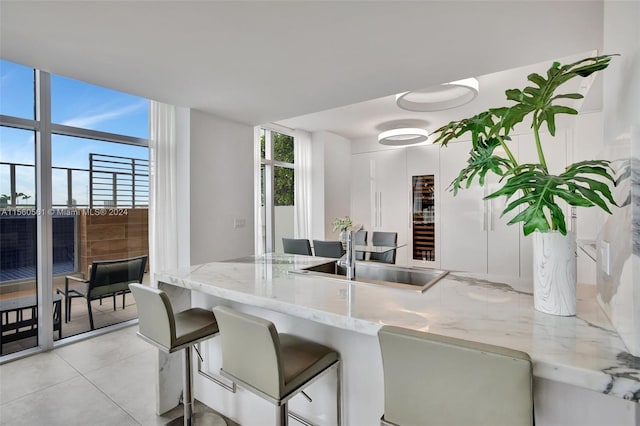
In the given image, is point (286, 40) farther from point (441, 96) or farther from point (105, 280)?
point (105, 280)

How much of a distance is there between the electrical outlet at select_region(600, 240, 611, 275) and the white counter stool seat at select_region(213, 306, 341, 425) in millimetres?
1113

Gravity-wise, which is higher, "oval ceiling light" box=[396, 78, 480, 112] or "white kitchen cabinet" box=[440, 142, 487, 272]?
"oval ceiling light" box=[396, 78, 480, 112]

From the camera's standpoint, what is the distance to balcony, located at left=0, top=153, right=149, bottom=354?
2.84m

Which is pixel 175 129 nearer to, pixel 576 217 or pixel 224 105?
pixel 224 105

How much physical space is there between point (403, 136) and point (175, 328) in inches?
149

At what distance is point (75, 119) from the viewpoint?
3189mm

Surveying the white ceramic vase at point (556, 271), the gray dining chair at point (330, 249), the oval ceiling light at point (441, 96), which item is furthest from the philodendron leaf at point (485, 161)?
the gray dining chair at point (330, 249)

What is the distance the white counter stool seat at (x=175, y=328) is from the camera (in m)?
1.64

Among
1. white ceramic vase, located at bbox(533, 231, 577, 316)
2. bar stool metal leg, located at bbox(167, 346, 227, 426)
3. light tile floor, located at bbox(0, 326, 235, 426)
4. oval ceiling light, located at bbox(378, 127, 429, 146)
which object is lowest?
light tile floor, located at bbox(0, 326, 235, 426)

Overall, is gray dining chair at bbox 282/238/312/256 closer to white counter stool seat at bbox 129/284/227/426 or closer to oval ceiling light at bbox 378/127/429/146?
oval ceiling light at bbox 378/127/429/146

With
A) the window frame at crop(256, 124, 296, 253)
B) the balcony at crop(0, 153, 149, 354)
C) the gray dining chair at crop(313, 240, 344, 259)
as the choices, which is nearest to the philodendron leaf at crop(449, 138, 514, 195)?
the gray dining chair at crop(313, 240, 344, 259)

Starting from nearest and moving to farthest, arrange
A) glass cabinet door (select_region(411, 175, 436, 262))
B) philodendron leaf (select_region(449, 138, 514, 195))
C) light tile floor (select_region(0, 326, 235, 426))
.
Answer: philodendron leaf (select_region(449, 138, 514, 195))
light tile floor (select_region(0, 326, 235, 426))
glass cabinet door (select_region(411, 175, 436, 262))

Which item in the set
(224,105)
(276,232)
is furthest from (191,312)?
(276,232)

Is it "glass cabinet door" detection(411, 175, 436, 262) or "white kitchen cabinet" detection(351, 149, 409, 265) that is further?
"white kitchen cabinet" detection(351, 149, 409, 265)
